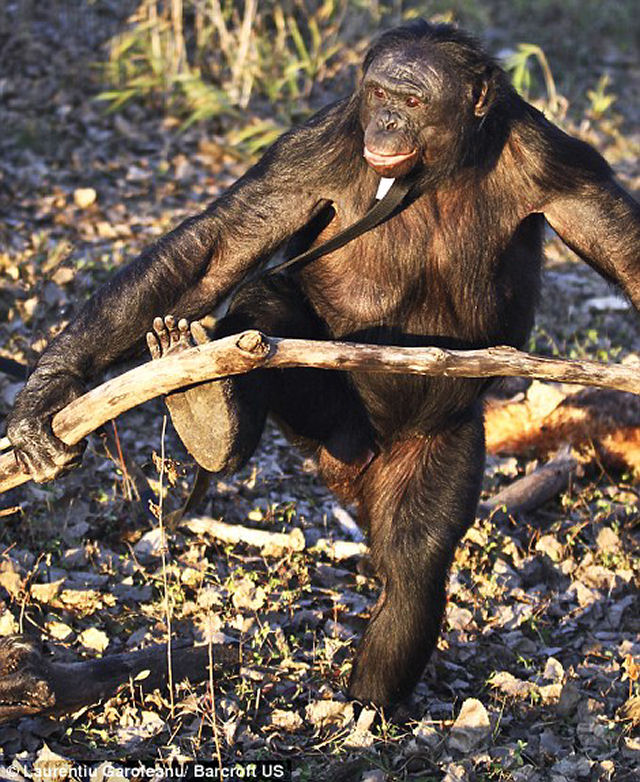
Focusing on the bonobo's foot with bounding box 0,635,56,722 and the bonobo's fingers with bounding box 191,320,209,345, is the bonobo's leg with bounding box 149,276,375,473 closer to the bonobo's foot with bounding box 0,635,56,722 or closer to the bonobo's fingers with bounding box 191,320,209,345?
the bonobo's fingers with bounding box 191,320,209,345

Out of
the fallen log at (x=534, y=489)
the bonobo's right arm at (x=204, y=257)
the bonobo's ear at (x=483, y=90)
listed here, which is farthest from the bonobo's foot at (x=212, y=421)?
the fallen log at (x=534, y=489)

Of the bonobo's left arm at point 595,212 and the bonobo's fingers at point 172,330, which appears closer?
the bonobo's fingers at point 172,330

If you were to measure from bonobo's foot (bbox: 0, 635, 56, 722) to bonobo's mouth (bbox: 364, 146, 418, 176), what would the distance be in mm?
1974

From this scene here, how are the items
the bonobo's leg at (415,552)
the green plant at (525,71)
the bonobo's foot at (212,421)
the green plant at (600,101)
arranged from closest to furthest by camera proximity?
the bonobo's foot at (212,421) → the bonobo's leg at (415,552) → the green plant at (525,71) → the green plant at (600,101)

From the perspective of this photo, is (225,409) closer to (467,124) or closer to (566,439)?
(467,124)

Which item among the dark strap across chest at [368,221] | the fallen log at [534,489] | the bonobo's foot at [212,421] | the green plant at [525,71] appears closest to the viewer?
the bonobo's foot at [212,421]

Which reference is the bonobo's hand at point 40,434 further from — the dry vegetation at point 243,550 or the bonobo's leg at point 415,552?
the bonobo's leg at point 415,552

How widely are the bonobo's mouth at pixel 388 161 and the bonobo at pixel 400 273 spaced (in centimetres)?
1

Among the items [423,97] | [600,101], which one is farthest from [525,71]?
[423,97]

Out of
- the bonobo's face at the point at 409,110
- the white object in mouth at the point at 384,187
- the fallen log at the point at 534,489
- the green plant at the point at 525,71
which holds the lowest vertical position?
the fallen log at the point at 534,489

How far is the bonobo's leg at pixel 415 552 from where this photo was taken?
4.54 metres

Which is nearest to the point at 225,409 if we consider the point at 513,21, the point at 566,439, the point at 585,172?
the point at 585,172

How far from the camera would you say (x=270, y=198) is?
4426 millimetres

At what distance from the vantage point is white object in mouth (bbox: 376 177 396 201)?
4.27 metres
